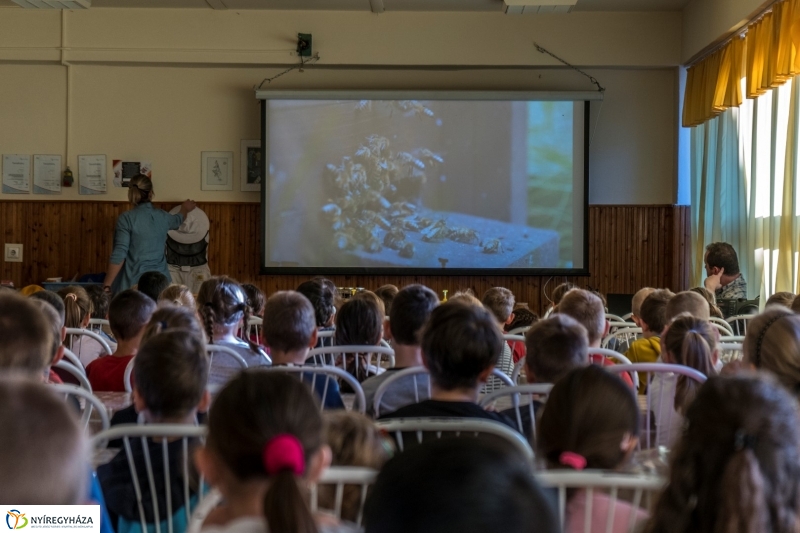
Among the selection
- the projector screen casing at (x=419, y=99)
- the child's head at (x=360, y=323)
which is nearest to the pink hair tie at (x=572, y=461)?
the child's head at (x=360, y=323)

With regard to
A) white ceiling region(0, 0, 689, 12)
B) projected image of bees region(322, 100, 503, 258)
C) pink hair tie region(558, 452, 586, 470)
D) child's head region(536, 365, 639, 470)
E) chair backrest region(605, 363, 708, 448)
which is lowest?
chair backrest region(605, 363, 708, 448)

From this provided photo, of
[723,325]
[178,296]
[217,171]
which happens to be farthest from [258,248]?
[723,325]

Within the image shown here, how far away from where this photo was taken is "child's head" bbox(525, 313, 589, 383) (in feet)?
7.79

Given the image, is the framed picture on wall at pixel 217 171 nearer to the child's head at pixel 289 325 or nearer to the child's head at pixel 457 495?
the child's head at pixel 289 325

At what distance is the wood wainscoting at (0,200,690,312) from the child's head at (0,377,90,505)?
7381mm

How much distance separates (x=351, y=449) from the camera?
1.51 metres

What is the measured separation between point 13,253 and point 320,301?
211 inches

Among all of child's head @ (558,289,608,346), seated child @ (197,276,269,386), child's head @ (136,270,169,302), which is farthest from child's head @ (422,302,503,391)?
child's head @ (136,270,169,302)

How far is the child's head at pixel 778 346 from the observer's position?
6.62ft

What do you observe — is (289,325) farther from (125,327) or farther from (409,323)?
(125,327)

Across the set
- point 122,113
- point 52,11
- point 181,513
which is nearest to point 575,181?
point 122,113

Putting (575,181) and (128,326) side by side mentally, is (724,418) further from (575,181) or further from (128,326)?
(575,181)

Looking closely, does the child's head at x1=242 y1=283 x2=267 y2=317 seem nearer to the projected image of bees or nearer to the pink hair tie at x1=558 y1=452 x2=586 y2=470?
the projected image of bees

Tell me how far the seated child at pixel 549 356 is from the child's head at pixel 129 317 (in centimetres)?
162
